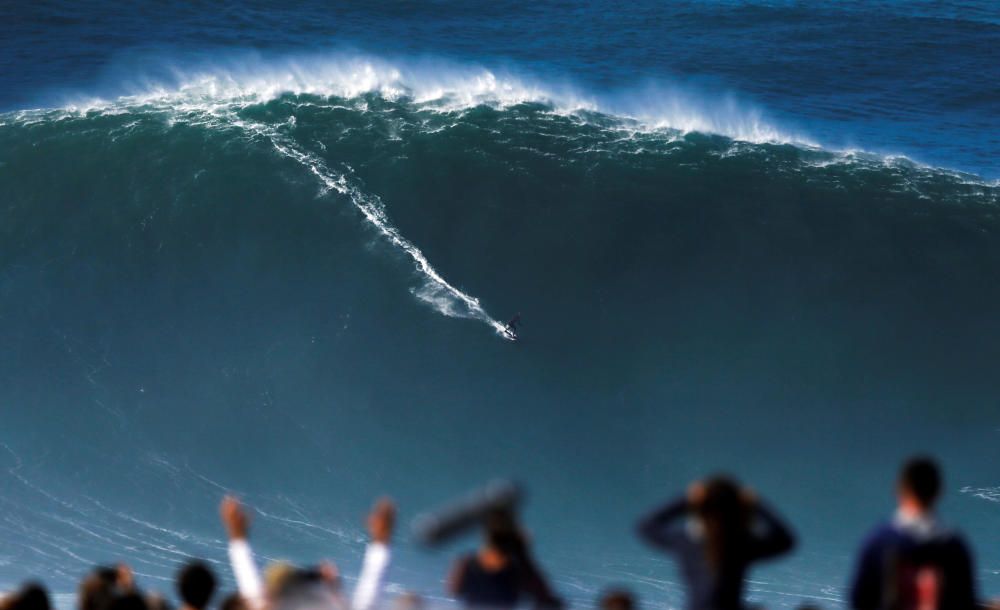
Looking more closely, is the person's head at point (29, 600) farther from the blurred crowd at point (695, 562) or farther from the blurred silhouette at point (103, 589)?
the blurred silhouette at point (103, 589)

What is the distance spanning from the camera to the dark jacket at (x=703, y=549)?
16.4ft

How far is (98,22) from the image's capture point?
102ft

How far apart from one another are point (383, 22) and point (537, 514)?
1847cm

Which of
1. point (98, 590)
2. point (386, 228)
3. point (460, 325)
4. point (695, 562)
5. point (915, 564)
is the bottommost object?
point (98, 590)

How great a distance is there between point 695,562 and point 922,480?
96 centimetres

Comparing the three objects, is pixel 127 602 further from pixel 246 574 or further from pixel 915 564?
pixel 915 564

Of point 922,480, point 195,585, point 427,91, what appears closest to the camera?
point 922,480

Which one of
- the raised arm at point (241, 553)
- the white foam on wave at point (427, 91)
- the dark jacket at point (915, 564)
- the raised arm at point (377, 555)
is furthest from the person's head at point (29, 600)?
the white foam on wave at point (427, 91)

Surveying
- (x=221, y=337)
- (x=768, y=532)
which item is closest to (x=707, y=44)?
(x=221, y=337)

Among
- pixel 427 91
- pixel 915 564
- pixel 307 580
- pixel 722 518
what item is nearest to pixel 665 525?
pixel 722 518

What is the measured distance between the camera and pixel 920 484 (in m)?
4.88

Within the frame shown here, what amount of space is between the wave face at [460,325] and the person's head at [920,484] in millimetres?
10380

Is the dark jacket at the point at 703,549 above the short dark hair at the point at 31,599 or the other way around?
above

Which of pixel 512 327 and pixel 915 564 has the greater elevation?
pixel 512 327
